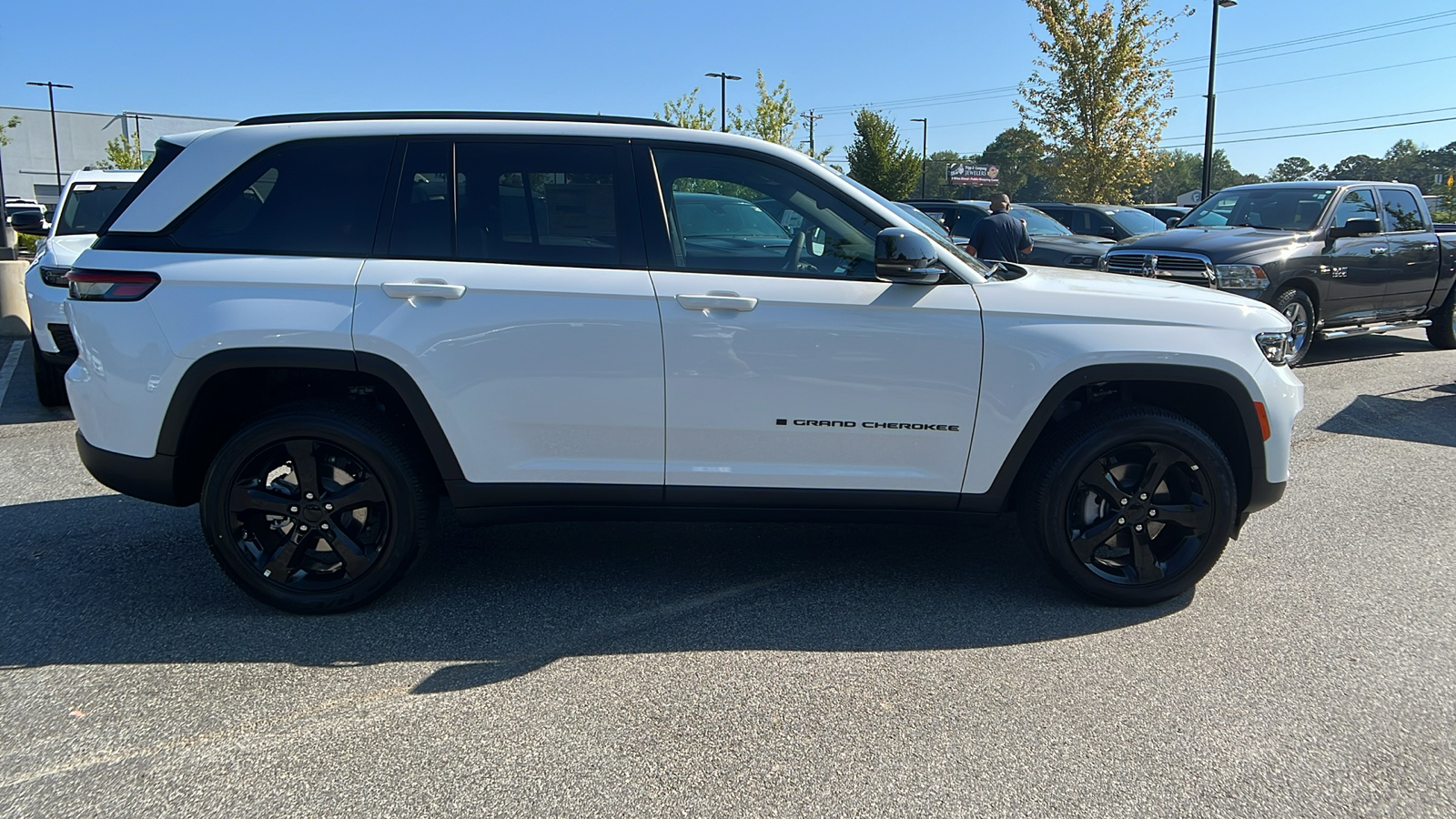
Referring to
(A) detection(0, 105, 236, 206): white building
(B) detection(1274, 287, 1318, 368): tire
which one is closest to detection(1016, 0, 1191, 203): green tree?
(B) detection(1274, 287, 1318, 368): tire

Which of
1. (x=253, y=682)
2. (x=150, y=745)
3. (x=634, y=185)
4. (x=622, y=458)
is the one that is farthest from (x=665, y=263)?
(x=150, y=745)

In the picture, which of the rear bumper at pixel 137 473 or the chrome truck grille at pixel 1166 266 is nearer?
the rear bumper at pixel 137 473

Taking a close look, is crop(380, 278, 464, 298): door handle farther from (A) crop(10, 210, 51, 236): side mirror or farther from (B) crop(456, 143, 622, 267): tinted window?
(A) crop(10, 210, 51, 236): side mirror

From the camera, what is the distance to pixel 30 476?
5.94m

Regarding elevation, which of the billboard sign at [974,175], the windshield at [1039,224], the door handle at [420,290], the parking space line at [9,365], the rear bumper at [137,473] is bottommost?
the parking space line at [9,365]

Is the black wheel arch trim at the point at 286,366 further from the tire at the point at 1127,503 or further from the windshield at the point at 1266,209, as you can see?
the windshield at the point at 1266,209

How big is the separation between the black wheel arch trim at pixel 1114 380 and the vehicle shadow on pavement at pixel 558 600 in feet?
1.57

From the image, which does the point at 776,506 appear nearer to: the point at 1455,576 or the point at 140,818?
the point at 140,818

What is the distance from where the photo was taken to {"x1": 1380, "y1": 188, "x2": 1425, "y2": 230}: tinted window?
1081cm

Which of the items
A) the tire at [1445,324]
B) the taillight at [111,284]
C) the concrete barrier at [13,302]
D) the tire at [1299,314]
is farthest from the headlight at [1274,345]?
the concrete barrier at [13,302]

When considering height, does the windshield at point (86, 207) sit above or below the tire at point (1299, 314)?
above

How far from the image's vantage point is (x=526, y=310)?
12.1 ft

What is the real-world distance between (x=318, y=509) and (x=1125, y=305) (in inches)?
123

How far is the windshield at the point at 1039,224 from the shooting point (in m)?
14.5
